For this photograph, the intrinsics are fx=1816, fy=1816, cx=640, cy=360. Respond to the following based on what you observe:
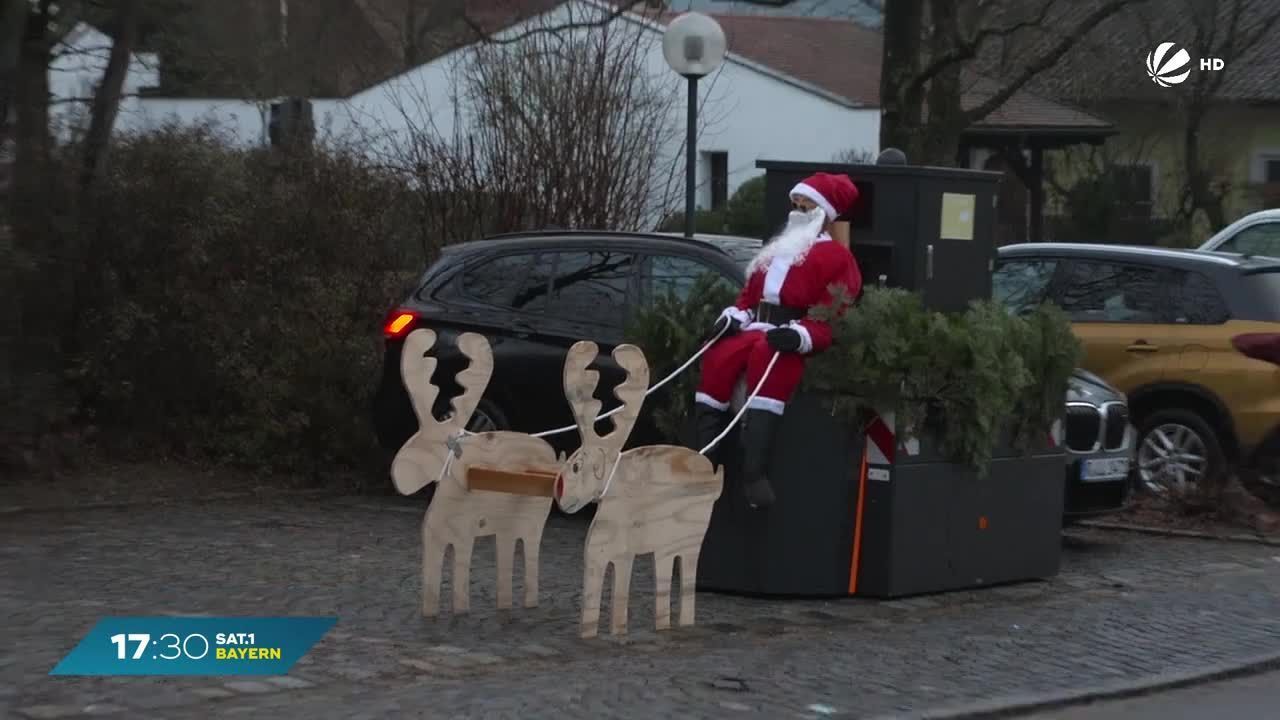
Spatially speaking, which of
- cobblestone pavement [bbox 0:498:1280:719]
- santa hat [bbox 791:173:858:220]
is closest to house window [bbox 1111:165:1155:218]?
cobblestone pavement [bbox 0:498:1280:719]

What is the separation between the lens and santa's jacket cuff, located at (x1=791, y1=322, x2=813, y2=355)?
346 inches

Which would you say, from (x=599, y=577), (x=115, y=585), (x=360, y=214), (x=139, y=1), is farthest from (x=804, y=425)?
(x=139, y=1)

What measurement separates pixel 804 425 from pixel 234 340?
5.51m

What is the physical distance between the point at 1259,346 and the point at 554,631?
6293 millimetres

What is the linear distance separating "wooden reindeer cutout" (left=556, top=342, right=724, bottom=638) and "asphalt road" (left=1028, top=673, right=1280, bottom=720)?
192cm

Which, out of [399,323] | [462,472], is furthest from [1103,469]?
[462,472]

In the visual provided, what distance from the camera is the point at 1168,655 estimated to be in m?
8.54

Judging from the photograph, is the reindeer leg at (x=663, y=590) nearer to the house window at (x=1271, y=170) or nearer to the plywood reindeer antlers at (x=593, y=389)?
the plywood reindeer antlers at (x=593, y=389)

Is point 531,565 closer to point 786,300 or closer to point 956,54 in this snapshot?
point 786,300

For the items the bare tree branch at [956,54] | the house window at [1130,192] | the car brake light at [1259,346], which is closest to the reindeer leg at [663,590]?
the car brake light at [1259,346]

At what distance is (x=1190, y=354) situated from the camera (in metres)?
12.8

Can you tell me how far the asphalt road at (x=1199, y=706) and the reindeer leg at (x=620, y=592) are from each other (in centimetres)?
196

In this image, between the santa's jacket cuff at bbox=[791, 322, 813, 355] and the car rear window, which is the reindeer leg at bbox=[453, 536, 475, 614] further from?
the car rear window

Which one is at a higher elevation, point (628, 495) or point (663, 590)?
point (628, 495)
